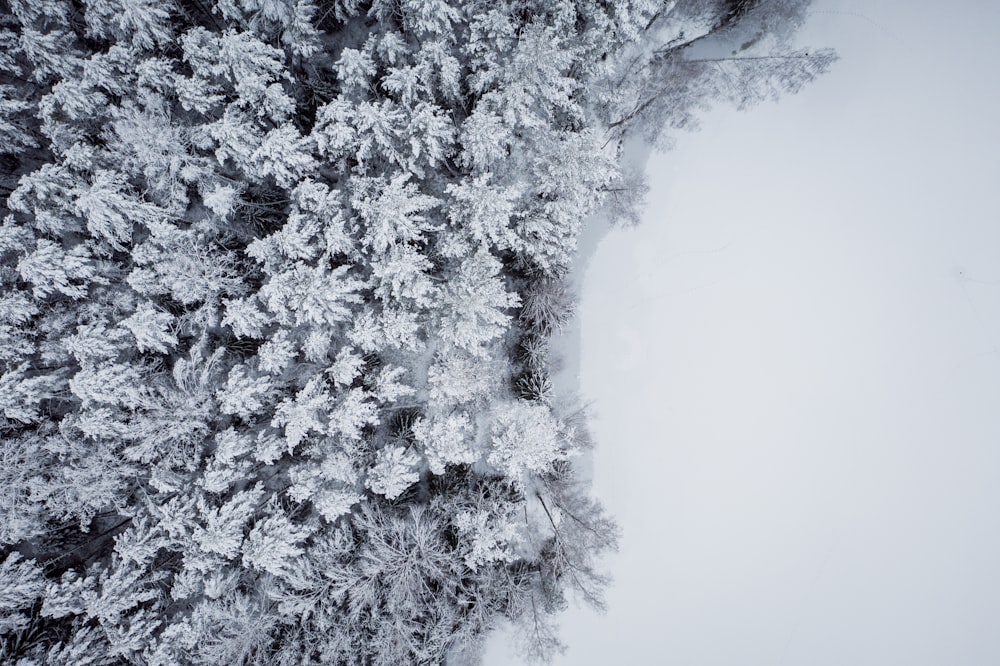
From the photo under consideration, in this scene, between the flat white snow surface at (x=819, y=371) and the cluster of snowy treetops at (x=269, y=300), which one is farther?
the flat white snow surface at (x=819, y=371)

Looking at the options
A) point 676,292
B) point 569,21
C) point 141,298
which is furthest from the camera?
point 676,292

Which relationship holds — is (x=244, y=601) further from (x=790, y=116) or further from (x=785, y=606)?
(x=790, y=116)

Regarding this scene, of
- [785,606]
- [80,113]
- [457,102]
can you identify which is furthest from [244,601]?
[785,606]

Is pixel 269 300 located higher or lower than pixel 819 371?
lower

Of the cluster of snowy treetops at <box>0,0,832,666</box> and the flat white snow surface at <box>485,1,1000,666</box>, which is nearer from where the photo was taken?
the cluster of snowy treetops at <box>0,0,832,666</box>
